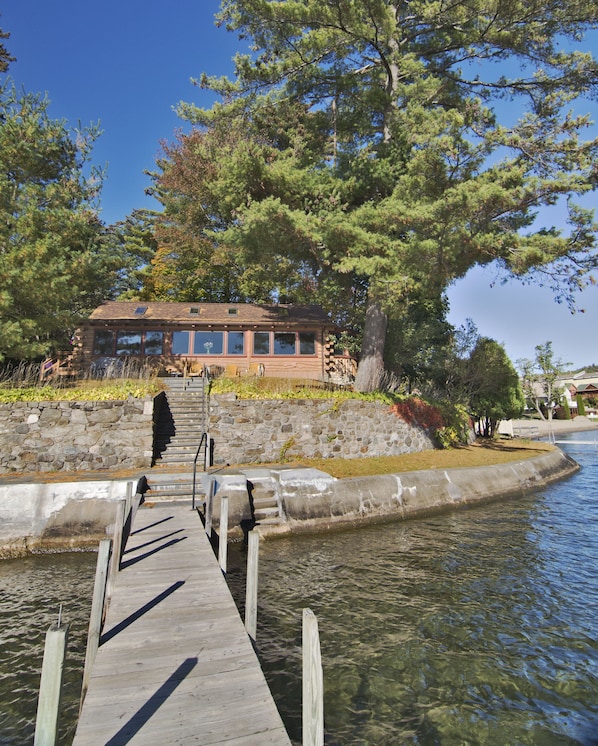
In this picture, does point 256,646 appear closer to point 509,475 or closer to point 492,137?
point 509,475

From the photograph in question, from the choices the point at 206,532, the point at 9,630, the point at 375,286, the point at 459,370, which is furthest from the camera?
the point at 459,370

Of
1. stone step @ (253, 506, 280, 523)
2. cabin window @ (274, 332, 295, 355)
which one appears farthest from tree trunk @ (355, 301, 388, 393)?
stone step @ (253, 506, 280, 523)

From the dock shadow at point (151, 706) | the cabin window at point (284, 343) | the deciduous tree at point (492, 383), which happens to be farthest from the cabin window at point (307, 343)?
the dock shadow at point (151, 706)

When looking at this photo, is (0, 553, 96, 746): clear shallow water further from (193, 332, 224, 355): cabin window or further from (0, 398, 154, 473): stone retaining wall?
(193, 332, 224, 355): cabin window

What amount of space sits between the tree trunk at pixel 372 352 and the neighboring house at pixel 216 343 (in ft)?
13.9

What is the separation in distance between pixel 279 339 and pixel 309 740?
19.8 m

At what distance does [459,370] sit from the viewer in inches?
838

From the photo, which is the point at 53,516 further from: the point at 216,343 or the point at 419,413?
the point at 216,343

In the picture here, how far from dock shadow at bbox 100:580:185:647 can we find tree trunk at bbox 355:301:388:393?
12.0 metres

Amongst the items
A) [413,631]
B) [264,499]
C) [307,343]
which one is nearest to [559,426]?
[307,343]

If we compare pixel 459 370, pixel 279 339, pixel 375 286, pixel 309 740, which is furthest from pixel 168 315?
pixel 309 740

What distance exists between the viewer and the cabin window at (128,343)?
21578 mm

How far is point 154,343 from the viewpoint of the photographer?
2178cm

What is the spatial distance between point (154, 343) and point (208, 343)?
2.82 meters
